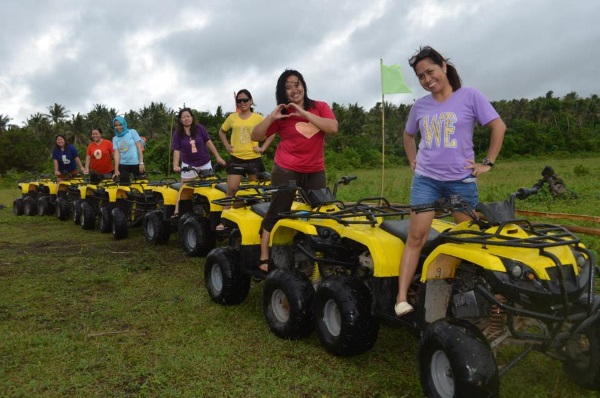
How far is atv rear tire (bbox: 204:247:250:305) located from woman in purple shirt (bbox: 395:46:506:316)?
218cm

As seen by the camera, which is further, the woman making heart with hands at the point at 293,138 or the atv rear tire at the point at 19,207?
the atv rear tire at the point at 19,207

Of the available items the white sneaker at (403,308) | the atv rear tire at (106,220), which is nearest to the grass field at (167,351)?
the white sneaker at (403,308)

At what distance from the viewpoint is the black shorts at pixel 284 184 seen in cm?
488

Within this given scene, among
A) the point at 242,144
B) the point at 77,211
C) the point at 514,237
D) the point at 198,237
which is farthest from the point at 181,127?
the point at 514,237

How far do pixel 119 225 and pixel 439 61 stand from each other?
729cm

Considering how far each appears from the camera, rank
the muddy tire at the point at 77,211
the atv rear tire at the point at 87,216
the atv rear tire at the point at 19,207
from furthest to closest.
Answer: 1. the atv rear tire at the point at 19,207
2. the muddy tire at the point at 77,211
3. the atv rear tire at the point at 87,216

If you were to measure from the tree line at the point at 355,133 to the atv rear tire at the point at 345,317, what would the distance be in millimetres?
28823

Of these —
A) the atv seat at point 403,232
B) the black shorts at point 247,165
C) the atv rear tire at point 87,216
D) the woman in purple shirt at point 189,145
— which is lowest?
the atv rear tire at point 87,216

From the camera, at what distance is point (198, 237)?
744 centimetres

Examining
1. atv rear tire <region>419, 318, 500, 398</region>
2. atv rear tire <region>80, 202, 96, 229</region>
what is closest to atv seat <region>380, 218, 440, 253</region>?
atv rear tire <region>419, 318, 500, 398</region>

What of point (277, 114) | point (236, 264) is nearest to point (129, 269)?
point (236, 264)

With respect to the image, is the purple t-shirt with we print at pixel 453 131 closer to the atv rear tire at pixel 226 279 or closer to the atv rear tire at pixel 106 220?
the atv rear tire at pixel 226 279

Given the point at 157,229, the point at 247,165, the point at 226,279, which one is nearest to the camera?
the point at 226,279

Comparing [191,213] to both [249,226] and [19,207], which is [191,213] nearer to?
[249,226]
